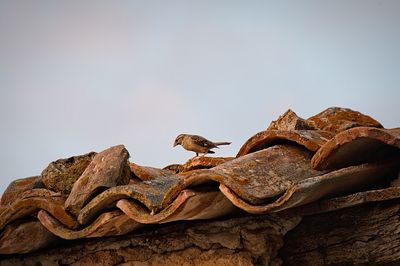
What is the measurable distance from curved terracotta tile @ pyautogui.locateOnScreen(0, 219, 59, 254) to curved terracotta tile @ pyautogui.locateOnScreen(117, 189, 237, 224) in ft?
3.08

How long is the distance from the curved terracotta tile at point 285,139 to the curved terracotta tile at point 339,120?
393 mm

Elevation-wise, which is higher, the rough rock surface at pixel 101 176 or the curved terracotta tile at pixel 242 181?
the rough rock surface at pixel 101 176

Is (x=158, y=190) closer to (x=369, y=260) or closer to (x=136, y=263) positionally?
(x=136, y=263)

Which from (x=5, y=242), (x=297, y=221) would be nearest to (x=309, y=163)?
(x=297, y=221)

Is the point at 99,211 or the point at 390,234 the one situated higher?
the point at 99,211

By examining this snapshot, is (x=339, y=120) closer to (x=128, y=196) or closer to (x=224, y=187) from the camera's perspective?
(x=224, y=187)

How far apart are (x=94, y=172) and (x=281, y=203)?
1460 mm

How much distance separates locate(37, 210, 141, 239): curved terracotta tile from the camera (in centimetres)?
327

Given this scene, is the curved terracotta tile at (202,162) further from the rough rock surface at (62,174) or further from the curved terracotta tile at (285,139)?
the rough rock surface at (62,174)

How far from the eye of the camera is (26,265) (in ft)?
13.4

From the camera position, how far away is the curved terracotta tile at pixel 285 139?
336 centimetres

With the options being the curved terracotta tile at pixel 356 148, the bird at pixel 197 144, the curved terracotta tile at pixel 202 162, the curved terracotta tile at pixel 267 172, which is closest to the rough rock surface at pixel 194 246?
the curved terracotta tile at pixel 267 172

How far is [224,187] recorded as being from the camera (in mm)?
2836

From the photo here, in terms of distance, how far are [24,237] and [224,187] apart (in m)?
1.77
